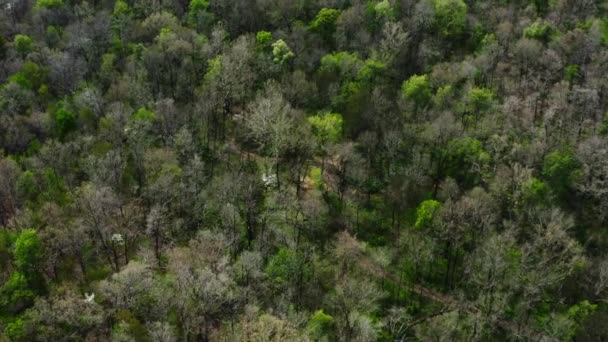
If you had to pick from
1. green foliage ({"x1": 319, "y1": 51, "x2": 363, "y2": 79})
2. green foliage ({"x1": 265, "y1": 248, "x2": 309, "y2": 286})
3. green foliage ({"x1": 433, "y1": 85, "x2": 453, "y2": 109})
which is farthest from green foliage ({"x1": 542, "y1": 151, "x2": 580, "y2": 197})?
green foliage ({"x1": 265, "y1": 248, "x2": 309, "y2": 286})

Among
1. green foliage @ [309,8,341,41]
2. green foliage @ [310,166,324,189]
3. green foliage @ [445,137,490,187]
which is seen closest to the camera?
green foliage @ [445,137,490,187]

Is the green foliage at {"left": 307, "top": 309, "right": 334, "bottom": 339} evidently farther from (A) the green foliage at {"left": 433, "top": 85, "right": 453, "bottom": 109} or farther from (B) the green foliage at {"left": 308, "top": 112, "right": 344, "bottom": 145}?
(A) the green foliage at {"left": 433, "top": 85, "right": 453, "bottom": 109}

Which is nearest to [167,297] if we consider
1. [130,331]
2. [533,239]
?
[130,331]

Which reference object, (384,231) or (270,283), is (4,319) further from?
(384,231)

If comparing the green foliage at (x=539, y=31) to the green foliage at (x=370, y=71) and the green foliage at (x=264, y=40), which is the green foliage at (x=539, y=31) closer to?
the green foliage at (x=370, y=71)

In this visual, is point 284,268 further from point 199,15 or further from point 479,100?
point 199,15
